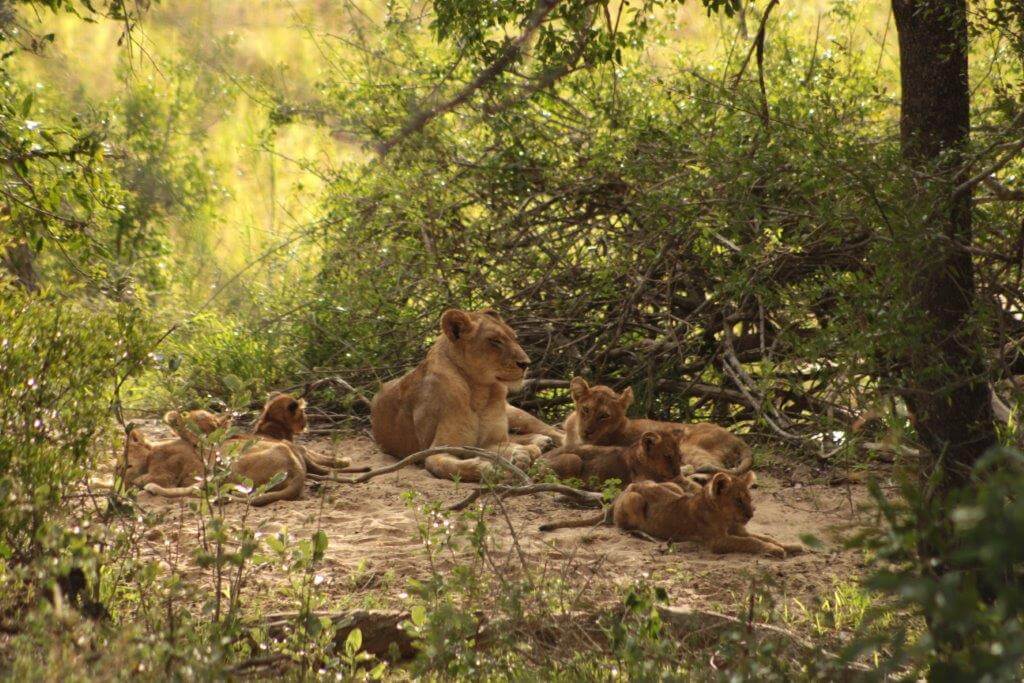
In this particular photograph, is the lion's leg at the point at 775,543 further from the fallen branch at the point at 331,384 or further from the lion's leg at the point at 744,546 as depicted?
the fallen branch at the point at 331,384

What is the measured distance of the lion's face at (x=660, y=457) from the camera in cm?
701

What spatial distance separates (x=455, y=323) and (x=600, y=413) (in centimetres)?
118

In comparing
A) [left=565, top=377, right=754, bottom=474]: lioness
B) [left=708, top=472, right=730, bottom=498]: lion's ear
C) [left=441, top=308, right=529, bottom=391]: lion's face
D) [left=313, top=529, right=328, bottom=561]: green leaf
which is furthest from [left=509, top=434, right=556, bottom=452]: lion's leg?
[left=313, top=529, right=328, bottom=561]: green leaf

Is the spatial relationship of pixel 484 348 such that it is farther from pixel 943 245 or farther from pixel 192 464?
pixel 943 245

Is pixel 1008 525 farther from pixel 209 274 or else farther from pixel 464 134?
pixel 209 274

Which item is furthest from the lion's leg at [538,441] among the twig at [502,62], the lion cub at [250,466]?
the twig at [502,62]

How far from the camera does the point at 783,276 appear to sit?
27.9ft

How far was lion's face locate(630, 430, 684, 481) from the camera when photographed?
701 centimetres

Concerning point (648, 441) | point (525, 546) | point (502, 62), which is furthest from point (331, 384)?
point (525, 546)

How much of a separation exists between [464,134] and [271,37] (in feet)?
18.2

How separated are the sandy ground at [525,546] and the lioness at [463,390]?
0.58 m

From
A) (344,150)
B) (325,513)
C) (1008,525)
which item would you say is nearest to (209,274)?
(344,150)

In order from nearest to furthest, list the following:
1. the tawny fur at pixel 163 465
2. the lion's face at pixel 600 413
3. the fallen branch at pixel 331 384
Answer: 1. the tawny fur at pixel 163 465
2. the lion's face at pixel 600 413
3. the fallen branch at pixel 331 384

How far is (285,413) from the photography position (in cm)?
751
